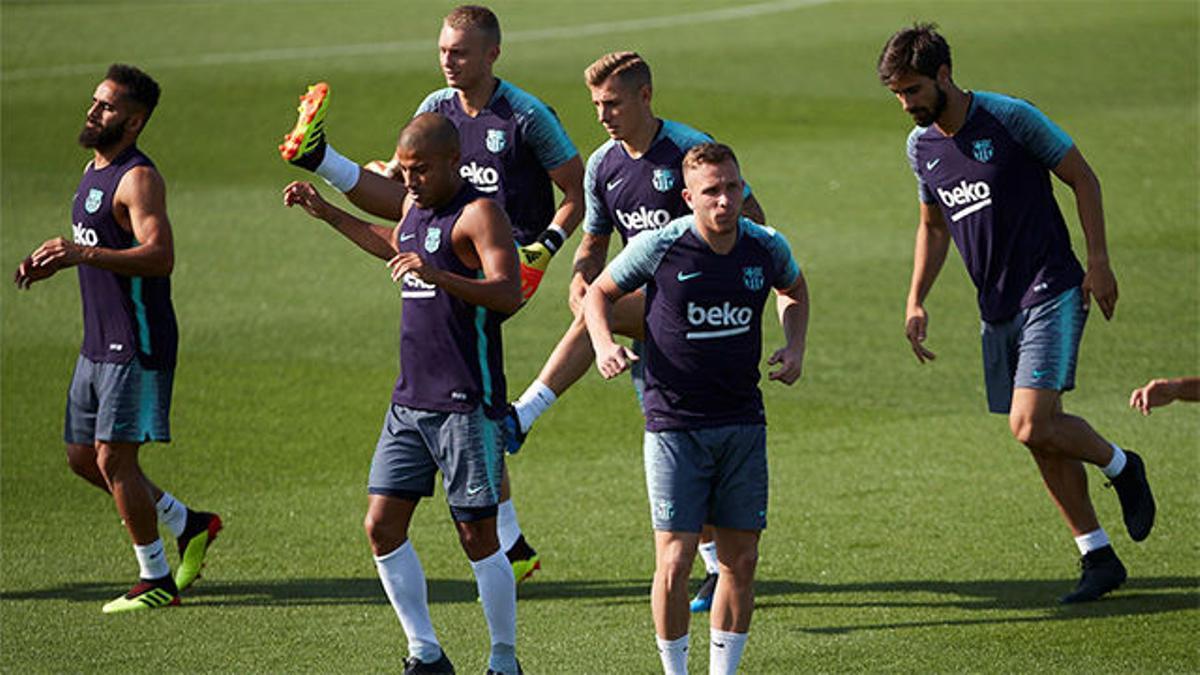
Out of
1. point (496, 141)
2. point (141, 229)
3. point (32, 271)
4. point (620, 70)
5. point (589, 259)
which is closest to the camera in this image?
point (620, 70)

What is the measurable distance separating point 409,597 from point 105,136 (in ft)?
10.3

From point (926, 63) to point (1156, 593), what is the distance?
2.88 meters

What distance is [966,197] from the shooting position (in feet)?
A: 29.9

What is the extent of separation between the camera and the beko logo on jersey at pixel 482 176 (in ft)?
32.3

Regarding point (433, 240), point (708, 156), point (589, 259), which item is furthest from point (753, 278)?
point (589, 259)

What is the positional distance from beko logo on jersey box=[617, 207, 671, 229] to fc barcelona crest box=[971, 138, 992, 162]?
1.53 m

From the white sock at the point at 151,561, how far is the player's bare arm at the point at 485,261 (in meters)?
2.77

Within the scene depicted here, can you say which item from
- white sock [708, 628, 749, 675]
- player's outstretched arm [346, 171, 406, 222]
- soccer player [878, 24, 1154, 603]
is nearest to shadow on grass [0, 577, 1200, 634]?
soccer player [878, 24, 1154, 603]

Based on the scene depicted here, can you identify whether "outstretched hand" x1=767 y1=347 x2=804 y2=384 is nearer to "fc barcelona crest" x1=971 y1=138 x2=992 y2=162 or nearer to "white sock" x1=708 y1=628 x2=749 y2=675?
"white sock" x1=708 y1=628 x2=749 y2=675

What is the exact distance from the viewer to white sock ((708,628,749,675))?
747 centimetres

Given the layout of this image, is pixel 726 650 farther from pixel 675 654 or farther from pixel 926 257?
pixel 926 257

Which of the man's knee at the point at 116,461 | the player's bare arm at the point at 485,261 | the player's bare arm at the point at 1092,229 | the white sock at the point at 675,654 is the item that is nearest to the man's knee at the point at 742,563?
the white sock at the point at 675,654

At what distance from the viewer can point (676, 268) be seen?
7.47 m

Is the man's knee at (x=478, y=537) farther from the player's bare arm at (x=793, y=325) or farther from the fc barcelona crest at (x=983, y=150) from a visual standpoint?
the fc barcelona crest at (x=983, y=150)
